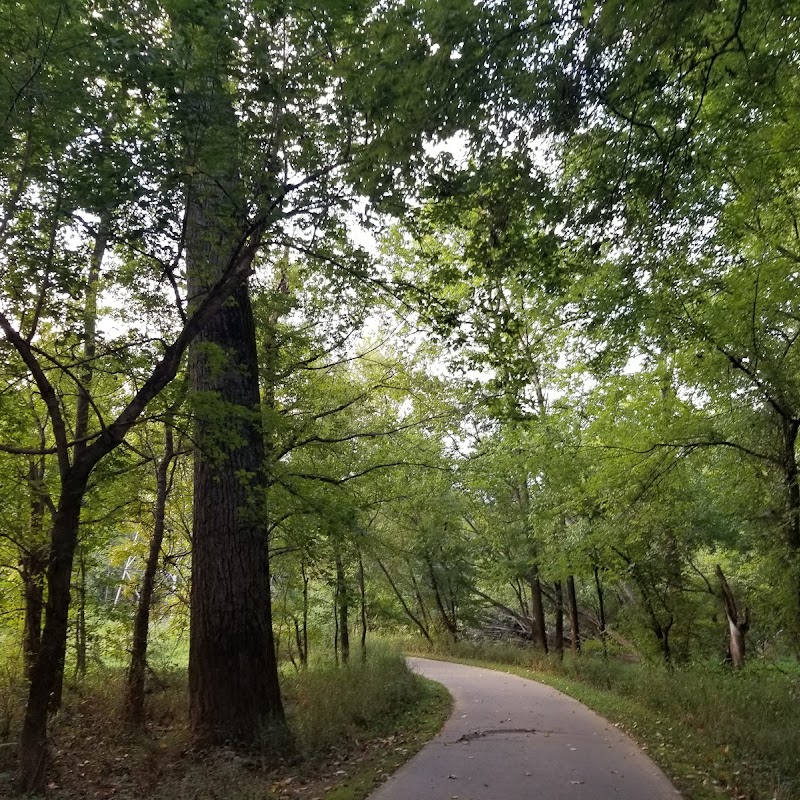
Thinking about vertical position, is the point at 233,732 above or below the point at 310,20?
below

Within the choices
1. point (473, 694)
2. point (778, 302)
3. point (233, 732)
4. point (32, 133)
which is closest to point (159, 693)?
point (233, 732)

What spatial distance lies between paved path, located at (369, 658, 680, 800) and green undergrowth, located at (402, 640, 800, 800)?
350 mm

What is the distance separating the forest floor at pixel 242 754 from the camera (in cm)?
581

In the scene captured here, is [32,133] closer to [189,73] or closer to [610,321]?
[189,73]

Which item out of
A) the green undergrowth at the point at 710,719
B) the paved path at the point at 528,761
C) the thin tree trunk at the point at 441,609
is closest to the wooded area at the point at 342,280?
the green undergrowth at the point at 710,719

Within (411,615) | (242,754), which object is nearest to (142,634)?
(242,754)

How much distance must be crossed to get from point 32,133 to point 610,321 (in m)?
7.51

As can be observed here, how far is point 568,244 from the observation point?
240 inches

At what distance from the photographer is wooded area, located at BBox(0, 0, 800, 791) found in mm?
4594

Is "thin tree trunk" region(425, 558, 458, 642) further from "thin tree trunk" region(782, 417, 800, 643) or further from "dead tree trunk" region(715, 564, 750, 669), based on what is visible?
"thin tree trunk" region(782, 417, 800, 643)

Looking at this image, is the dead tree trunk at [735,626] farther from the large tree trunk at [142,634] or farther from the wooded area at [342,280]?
the large tree trunk at [142,634]

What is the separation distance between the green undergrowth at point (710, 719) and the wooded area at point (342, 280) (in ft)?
4.45

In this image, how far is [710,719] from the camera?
8.20 meters

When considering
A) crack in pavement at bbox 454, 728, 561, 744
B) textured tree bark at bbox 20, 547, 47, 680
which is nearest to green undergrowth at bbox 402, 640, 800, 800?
crack in pavement at bbox 454, 728, 561, 744
